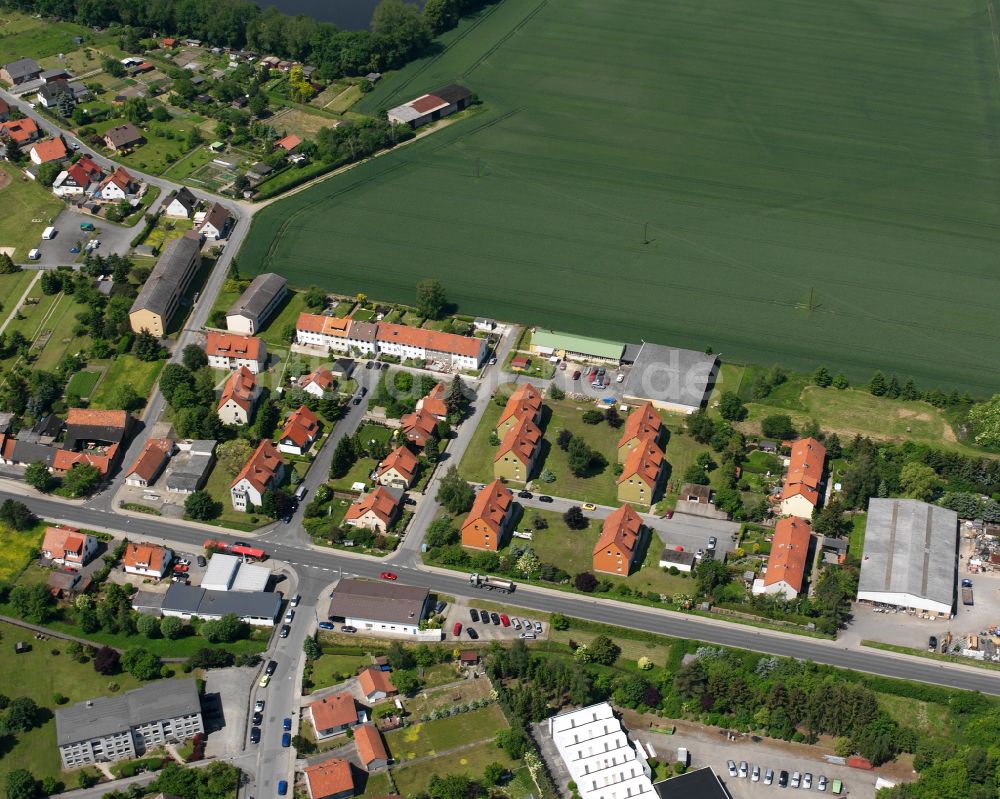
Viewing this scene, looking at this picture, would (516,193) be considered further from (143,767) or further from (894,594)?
(143,767)

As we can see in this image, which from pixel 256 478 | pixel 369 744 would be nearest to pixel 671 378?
pixel 256 478

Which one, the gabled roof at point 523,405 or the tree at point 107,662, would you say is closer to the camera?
the tree at point 107,662

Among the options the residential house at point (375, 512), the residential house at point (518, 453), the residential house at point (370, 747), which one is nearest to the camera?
the residential house at point (370, 747)

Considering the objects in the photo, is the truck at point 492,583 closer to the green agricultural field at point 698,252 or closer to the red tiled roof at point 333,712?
the red tiled roof at point 333,712

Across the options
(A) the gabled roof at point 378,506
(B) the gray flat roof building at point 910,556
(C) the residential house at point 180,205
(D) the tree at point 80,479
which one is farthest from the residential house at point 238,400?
(B) the gray flat roof building at point 910,556

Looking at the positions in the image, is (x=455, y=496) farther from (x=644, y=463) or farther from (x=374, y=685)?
(x=374, y=685)

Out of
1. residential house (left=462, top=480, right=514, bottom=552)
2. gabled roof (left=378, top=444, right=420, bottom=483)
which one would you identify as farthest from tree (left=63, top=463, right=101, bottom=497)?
residential house (left=462, top=480, right=514, bottom=552)

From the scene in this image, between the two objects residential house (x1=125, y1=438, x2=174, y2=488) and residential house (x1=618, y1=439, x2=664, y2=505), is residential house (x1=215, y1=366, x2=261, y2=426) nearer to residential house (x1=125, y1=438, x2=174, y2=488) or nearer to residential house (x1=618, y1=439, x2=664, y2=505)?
residential house (x1=125, y1=438, x2=174, y2=488)
